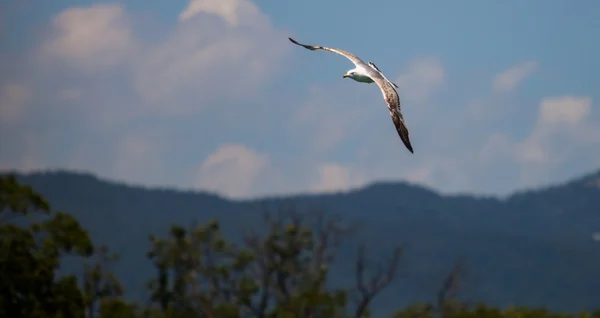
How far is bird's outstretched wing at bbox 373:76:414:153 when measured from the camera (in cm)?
Result: 1986

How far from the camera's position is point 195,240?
63.6 m

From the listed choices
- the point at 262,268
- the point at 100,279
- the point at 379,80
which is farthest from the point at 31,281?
the point at 262,268

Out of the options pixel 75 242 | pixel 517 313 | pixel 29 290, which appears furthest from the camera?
pixel 517 313

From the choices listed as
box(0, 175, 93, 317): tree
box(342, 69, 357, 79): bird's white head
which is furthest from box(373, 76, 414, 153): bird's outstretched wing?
box(0, 175, 93, 317): tree

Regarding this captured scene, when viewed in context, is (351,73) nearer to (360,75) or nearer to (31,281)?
(360,75)

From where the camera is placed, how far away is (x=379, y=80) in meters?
21.6

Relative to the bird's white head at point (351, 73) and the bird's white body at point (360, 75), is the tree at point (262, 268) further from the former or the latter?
the bird's white body at point (360, 75)

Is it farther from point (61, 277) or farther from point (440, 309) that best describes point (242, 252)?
point (61, 277)

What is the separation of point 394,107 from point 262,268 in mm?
41638

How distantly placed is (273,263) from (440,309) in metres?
9.26

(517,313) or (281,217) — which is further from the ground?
(281,217)

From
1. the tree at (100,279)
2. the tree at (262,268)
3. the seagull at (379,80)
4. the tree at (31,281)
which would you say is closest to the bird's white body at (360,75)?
the seagull at (379,80)

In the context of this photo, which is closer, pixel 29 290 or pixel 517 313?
pixel 29 290

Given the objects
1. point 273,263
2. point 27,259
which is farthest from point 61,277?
point 273,263
